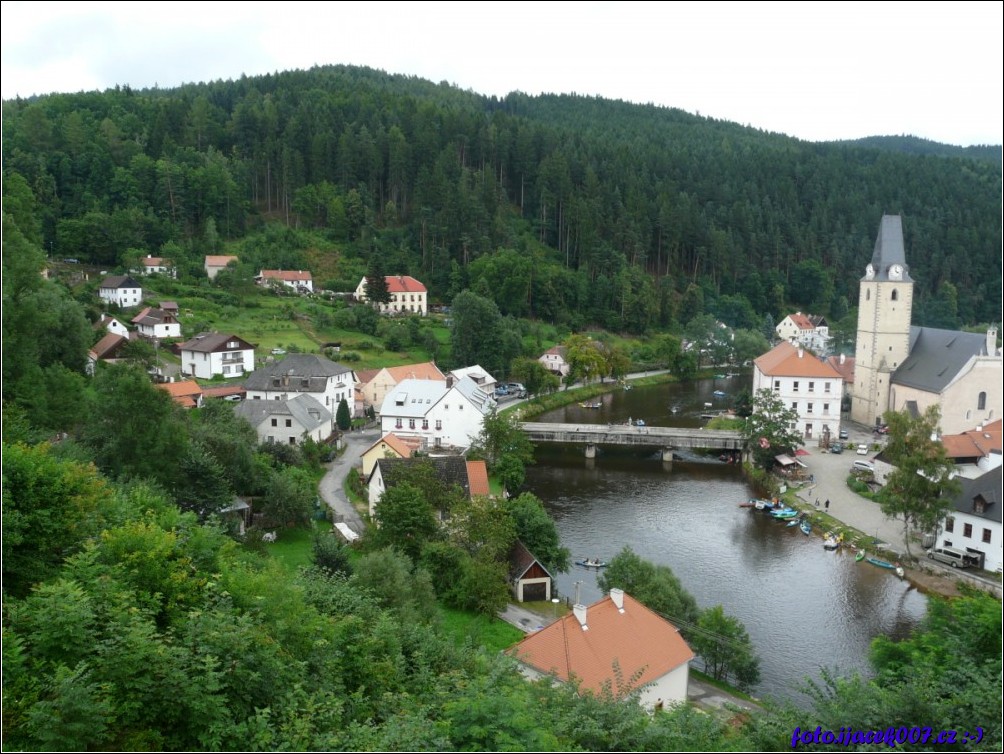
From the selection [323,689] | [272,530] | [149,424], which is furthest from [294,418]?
[323,689]

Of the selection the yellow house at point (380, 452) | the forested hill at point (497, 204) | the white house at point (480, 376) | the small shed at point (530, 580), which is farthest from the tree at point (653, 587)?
the forested hill at point (497, 204)

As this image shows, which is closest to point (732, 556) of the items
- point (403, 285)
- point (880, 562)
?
point (880, 562)

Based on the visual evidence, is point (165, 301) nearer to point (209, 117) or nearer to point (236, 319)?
point (236, 319)

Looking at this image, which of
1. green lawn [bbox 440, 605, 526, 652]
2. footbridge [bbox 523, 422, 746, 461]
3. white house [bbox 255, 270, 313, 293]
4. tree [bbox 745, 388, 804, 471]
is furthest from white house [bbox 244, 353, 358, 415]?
white house [bbox 255, 270, 313, 293]

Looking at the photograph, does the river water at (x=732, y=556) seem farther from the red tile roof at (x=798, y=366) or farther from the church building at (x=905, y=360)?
the red tile roof at (x=798, y=366)

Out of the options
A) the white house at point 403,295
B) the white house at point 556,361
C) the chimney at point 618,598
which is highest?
the white house at point 403,295

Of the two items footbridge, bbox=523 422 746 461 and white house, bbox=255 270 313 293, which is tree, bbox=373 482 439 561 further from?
white house, bbox=255 270 313 293
